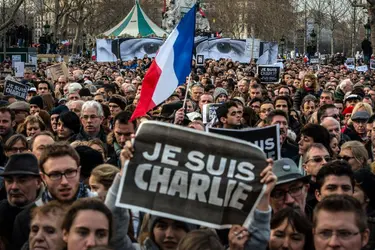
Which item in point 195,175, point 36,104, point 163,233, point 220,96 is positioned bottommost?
point 163,233

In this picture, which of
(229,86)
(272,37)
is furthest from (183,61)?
(272,37)

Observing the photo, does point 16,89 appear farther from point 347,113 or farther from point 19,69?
point 19,69

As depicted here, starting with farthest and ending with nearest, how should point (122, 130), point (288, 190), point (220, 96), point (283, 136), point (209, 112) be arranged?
point (220, 96) < point (209, 112) < point (283, 136) < point (122, 130) < point (288, 190)

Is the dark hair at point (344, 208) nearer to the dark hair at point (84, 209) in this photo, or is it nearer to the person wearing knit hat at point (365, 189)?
the dark hair at point (84, 209)

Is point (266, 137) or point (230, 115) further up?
point (230, 115)

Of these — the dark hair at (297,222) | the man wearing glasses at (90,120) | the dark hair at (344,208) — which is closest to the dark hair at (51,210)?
the dark hair at (297,222)

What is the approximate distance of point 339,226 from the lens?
530cm

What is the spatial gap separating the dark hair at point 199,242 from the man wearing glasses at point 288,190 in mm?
1553

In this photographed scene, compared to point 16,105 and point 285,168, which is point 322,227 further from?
point 16,105

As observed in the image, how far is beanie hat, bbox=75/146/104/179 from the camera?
799 centimetres

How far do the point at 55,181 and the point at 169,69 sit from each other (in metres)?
3.76

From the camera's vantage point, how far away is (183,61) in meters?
10.1

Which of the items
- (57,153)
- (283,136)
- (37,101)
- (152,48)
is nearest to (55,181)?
(57,153)

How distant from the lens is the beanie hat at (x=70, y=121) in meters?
11.2
